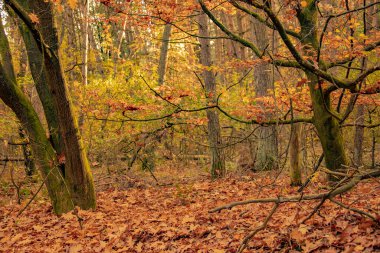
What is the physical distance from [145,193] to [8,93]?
4.00 meters

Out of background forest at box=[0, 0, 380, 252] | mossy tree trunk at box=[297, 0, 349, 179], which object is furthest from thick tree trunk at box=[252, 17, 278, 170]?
mossy tree trunk at box=[297, 0, 349, 179]

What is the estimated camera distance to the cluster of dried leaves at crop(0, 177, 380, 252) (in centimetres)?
446

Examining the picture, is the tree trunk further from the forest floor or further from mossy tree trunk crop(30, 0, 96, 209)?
mossy tree trunk crop(30, 0, 96, 209)

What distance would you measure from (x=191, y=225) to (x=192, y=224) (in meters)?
0.12

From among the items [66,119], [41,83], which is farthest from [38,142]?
[41,83]

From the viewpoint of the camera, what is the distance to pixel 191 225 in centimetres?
608

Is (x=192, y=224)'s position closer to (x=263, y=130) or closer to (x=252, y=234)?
(x=252, y=234)

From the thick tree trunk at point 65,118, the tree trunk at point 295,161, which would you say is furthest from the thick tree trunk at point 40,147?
the tree trunk at point 295,161

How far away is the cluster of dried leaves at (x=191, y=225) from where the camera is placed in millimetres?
4461

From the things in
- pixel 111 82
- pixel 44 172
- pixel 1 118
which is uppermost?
pixel 111 82

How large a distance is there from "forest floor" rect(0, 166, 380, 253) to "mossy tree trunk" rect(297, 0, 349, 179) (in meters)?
0.72

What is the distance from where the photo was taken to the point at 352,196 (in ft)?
22.4

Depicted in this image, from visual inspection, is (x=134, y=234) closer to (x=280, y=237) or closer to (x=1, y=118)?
(x=280, y=237)

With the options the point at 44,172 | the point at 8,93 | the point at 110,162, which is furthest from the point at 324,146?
the point at 110,162
